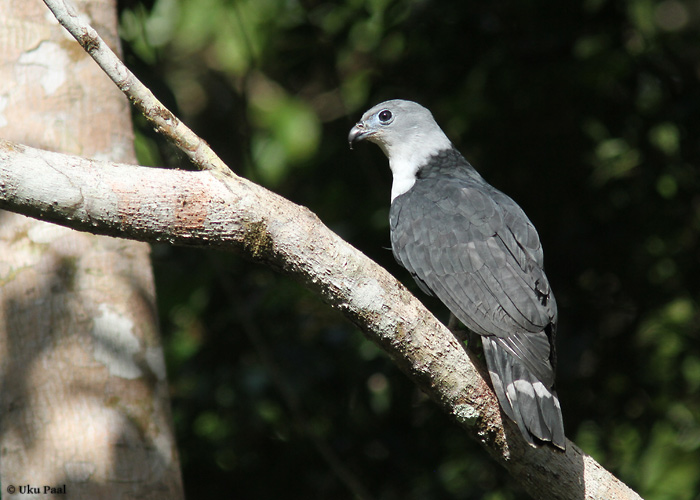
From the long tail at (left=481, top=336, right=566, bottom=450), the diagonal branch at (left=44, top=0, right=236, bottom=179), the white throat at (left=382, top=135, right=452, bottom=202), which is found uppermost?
the white throat at (left=382, top=135, right=452, bottom=202)

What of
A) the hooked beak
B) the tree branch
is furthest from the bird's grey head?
the tree branch

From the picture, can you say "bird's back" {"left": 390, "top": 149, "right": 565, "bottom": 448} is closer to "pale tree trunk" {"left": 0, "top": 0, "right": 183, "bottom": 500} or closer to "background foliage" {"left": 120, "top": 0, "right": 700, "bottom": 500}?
"background foliage" {"left": 120, "top": 0, "right": 700, "bottom": 500}

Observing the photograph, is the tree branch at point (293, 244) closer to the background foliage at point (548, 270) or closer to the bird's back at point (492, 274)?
the bird's back at point (492, 274)

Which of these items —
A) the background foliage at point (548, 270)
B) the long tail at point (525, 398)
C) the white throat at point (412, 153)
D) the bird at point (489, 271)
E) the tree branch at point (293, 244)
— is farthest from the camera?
the background foliage at point (548, 270)

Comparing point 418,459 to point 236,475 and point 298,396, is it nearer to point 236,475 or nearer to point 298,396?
point 298,396

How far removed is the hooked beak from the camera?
164 inches

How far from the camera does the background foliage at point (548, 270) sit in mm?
4215

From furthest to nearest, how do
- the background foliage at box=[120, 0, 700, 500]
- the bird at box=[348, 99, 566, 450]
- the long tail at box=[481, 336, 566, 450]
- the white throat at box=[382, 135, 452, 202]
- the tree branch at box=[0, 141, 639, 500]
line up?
the background foliage at box=[120, 0, 700, 500]
the white throat at box=[382, 135, 452, 202]
the bird at box=[348, 99, 566, 450]
the long tail at box=[481, 336, 566, 450]
the tree branch at box=[0, 141, 639, 500]

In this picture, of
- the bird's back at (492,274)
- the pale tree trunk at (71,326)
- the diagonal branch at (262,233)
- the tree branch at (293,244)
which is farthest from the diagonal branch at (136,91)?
the bird's back at (492,274)

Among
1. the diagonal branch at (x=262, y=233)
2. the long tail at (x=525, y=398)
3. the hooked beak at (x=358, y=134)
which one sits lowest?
the long tail at (x=525, y=398)

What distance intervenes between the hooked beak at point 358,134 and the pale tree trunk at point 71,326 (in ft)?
4.59

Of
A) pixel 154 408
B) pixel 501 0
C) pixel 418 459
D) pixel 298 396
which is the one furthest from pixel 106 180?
pixel 501 0

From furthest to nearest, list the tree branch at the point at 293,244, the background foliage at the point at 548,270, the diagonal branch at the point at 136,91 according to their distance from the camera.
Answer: the background foliage at the point at 548,270, the diagonal branch at the point at 136,91, the tree branch at the point at 293,244

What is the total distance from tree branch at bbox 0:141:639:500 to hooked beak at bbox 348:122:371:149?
1.85m
